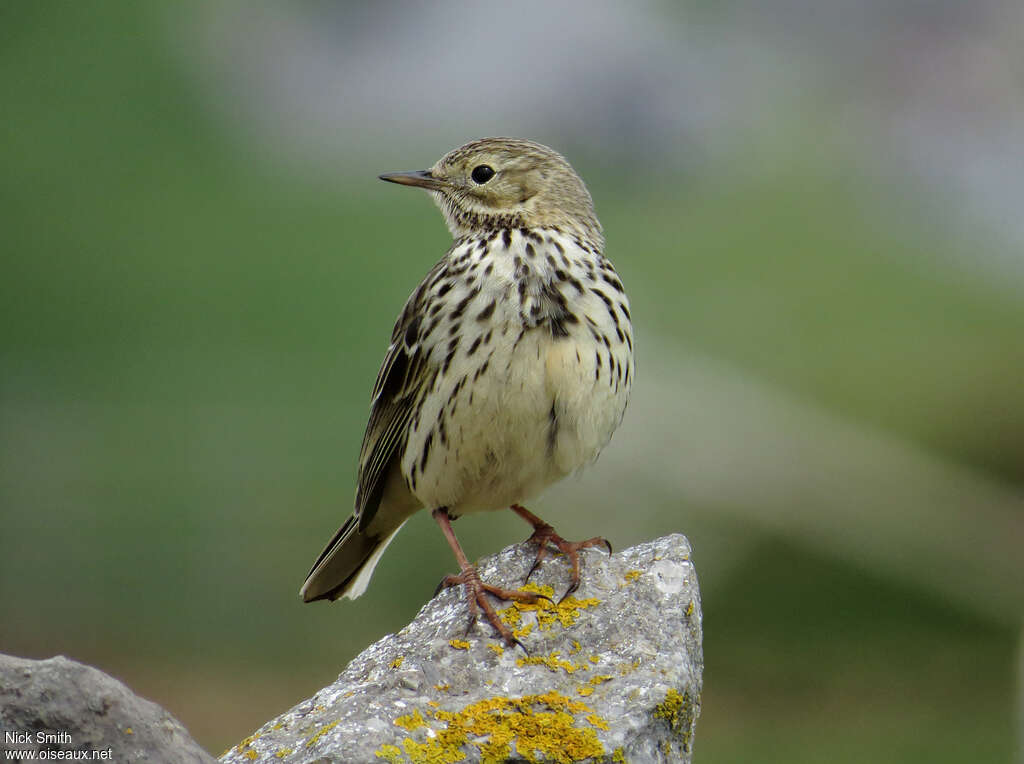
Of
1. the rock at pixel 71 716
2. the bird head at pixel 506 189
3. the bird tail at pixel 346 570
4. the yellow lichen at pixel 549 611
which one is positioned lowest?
the rock at pixel 71 716

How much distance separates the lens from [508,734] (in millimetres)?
4426

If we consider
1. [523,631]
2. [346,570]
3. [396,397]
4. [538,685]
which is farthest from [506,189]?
[538,685]

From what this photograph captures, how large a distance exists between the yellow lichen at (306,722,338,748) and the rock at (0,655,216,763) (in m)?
0.52

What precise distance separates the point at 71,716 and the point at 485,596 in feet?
5.71

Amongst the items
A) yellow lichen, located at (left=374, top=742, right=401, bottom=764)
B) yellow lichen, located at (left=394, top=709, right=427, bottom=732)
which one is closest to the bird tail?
yellow lichen, located at (left=394, top=709, right=427, bottom=732)

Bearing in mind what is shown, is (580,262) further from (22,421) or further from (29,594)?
(22,421)

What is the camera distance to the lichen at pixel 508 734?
432 centimetres

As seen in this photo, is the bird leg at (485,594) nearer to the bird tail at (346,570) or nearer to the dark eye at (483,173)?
the bird tail at (346,570)

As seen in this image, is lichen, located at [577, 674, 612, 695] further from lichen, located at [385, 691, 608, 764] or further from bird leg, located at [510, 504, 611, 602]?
bird leg, located at [510, 504, 611, 602]

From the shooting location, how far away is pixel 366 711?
4434mm

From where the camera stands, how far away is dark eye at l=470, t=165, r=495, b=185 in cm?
647

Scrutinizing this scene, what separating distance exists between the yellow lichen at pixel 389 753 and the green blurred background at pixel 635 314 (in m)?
6.58

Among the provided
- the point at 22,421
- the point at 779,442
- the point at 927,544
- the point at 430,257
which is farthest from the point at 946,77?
the point at 22,421

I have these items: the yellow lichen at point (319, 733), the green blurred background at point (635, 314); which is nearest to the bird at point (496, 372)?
the yellow lichen at point (319, 733)
